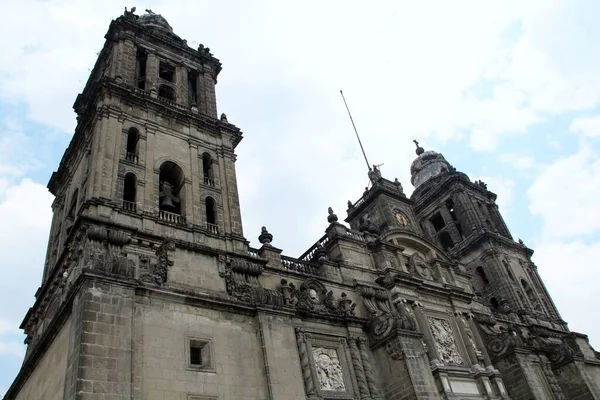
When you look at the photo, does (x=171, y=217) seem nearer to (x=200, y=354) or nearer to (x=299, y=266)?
(x=200, y=354)

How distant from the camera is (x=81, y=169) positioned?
75.3 ft

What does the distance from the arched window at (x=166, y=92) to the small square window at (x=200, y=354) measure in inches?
526

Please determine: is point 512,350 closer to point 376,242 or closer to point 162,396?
point 376,242

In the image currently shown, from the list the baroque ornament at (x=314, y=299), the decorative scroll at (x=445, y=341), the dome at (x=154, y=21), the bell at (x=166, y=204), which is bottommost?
the decorative scroll at (x=445, y=341)

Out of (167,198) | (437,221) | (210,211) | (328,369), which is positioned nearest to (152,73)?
(167,198)

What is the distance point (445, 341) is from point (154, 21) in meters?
23.1

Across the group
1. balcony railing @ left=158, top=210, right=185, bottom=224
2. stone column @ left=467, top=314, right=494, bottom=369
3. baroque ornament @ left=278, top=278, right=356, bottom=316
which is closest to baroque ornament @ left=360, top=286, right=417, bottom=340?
baroque ornament @ left=278, top=278, right=356, bottom=316

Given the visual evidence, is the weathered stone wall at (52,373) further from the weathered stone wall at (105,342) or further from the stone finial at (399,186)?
the stone finial at (399,186)

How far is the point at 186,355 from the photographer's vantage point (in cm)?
1638

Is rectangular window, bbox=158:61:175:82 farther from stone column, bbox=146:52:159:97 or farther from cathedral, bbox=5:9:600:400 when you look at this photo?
stone column, bbox=146:52:159:97

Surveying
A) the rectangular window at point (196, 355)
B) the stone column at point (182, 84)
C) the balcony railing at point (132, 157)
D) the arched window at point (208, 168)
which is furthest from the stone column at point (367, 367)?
the stone column at point (182, 84)

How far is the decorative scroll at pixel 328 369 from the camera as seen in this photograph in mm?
19306

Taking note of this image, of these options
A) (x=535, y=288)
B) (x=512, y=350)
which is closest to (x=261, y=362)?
(x=512, y=350)

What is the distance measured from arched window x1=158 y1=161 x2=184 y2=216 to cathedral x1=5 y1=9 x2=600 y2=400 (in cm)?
6
